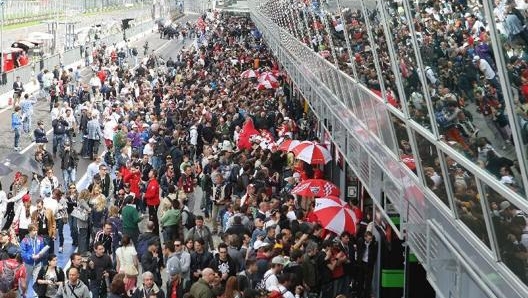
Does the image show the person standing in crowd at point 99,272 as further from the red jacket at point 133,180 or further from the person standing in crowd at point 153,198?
the red jacket at point 133,180

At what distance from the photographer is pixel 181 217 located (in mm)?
14000

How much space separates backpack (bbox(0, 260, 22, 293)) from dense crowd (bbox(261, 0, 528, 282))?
16.7ft

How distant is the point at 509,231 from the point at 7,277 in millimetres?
7563

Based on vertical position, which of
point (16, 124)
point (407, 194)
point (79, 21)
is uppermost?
point (407, 194)

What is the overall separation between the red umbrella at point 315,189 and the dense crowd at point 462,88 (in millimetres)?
4571

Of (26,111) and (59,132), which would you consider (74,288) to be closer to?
(59,132)

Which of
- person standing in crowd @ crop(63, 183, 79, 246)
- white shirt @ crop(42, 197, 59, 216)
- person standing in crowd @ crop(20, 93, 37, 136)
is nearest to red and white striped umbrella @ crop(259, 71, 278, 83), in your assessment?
person standing in crowd @ crop(20, 93, 37, 136)

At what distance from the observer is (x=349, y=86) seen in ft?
43.1

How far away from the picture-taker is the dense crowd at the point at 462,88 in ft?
15.9

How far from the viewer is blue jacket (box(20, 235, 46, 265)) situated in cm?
1243

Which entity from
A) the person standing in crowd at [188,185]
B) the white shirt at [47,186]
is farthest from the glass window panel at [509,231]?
the white shirt at [47,186]

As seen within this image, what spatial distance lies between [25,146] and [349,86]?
1655 centimetres

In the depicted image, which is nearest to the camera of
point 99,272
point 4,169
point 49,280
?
point 49,280

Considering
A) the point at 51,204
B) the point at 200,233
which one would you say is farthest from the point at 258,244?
the point at 51,204
